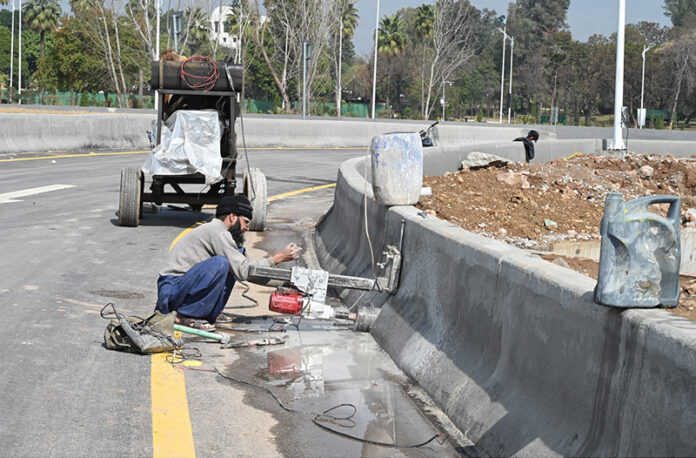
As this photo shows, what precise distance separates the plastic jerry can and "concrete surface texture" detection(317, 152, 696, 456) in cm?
17

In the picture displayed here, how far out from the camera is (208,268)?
7922mm

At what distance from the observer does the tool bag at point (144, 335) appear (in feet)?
23.8

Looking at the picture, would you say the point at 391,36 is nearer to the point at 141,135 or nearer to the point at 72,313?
the point at 141,135

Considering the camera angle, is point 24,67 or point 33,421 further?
point 24,67

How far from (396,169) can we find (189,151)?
6.07 metres

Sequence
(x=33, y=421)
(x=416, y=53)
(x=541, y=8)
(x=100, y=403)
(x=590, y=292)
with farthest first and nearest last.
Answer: (x=541, y=8), (x=416, y=53), (x=100, y=403), (x=33, y=421), (x=590, y=292)

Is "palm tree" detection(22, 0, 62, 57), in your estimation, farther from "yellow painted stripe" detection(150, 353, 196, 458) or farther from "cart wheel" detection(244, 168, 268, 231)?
"yellow painted stripe" detection(150, 353, 196, 458)

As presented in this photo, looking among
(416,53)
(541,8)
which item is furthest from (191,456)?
(541,8)

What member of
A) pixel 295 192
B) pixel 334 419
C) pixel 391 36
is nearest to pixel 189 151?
pixel 295 192

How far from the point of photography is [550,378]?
4727 millimetres

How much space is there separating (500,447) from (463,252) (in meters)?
1.66

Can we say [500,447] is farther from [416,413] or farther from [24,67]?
[24,67]

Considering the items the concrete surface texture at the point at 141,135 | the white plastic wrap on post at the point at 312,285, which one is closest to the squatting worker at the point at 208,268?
the white plastic wrap on post at the point at 312,285

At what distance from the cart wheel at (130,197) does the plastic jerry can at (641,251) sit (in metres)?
10.8
